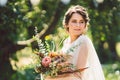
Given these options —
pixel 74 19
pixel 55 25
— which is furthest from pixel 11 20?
pixel 74 19

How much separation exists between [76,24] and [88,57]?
427mm

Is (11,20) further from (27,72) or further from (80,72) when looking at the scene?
(80,72)

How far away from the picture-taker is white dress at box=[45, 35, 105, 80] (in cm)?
583

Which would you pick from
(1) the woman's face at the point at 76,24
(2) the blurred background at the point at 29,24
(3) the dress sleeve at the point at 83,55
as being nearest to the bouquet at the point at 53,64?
(3) the dress sleeve at the point at 83,55

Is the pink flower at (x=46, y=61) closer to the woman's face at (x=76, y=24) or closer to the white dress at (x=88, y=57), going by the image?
the white dress at (x=88, y=57)

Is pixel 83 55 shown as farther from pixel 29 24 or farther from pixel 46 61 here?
pixel 29 24

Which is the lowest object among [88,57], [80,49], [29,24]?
[88,57]

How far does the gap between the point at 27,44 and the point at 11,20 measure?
67cm

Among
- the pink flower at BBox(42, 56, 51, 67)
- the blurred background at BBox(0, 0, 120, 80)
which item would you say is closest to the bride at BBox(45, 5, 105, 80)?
the pink flower at BBox(42, 56, 51, 67)

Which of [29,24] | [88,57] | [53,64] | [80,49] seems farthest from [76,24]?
[29,24]

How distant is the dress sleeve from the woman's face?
0.18 meters

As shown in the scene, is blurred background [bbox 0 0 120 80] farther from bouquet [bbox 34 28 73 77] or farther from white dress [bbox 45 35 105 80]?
bouquet [bbox 34 28 73 77]

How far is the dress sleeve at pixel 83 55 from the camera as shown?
5.81m

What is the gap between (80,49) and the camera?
585cm
